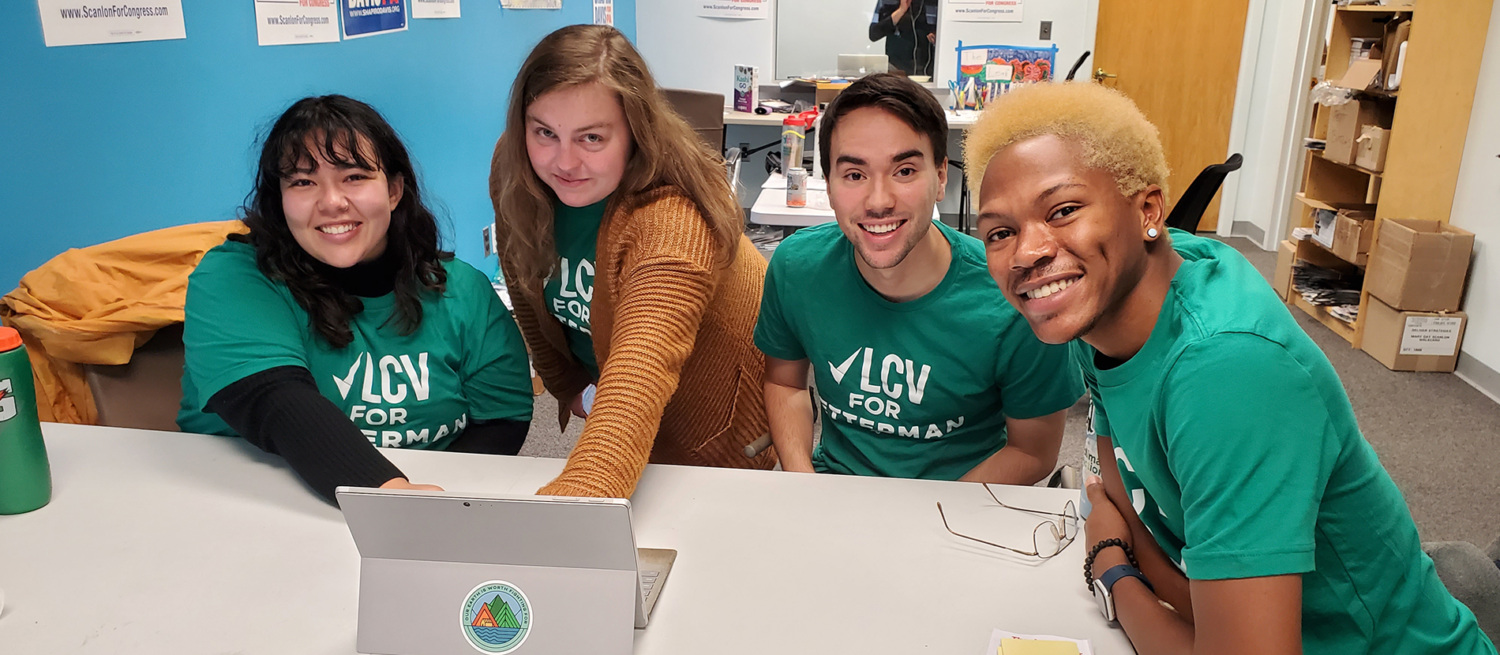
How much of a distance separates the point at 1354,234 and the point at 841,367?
11.5 feet

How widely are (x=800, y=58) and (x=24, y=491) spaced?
5.57 meters

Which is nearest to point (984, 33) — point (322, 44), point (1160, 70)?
Result: point (1160, 70)

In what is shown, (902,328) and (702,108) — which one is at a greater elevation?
→ (702,108)

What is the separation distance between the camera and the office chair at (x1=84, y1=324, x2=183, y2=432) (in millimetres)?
1714

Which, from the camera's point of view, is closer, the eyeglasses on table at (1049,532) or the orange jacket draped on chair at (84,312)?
the eyeglasses on table at (1049,532)

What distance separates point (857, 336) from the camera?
4.98 ft

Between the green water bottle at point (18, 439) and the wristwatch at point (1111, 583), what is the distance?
1.35 meters

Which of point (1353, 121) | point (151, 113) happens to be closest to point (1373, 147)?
point (1353, 121)

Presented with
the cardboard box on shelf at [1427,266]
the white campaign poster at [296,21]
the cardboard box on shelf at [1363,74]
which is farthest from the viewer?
the cardboard box on shelf at [1363,74]

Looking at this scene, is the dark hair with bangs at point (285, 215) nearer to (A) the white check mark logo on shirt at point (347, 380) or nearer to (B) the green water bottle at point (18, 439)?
(A) the white check mark logo on shirt at point (347, 380)

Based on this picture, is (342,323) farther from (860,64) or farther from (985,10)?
(985,10)

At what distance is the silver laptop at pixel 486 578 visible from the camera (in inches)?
37.5

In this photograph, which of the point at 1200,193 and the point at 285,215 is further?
the point at 1200,193

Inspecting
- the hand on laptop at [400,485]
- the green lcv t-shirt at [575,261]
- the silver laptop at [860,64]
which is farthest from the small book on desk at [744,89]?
the hand on laptop at [400,485]
